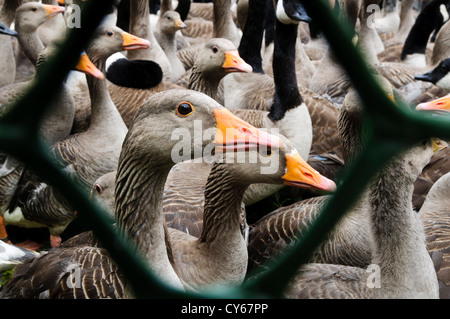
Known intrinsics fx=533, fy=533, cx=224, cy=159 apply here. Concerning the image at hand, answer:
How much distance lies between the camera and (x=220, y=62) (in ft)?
12.4

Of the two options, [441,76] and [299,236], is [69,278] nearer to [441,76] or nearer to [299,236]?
[299,236]

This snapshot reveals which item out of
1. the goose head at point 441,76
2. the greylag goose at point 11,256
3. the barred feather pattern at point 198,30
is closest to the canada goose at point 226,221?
the greylag goose at point 11,256

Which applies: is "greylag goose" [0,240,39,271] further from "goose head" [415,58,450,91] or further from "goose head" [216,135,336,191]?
"goose head" [415,58,450,91]

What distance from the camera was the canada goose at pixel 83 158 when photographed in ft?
11.3

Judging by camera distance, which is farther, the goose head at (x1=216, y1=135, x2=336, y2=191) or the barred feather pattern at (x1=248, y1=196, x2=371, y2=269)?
the barred feather pattern at (x1=248, y1=196, x2=371, y2=269)

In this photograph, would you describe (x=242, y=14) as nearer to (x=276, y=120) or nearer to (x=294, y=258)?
(x=276, y=120)

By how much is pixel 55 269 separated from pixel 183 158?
2.41 feet

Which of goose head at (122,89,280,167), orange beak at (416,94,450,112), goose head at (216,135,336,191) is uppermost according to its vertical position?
orange beak at (416,94,450,112)

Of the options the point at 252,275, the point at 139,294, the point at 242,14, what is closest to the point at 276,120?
the point at 252,275

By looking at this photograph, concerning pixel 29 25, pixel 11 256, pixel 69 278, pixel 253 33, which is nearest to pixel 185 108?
pixel 69 278

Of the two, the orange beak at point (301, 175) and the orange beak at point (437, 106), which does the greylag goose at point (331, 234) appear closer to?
the orange beak at point (301, 175)

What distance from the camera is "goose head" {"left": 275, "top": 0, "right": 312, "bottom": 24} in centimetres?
355

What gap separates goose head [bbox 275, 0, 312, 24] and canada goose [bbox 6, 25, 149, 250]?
53.9 inches

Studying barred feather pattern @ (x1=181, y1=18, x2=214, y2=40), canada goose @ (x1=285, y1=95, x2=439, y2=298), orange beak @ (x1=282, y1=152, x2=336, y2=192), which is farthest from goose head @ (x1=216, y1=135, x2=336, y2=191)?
barred feather pattern @ (x1=181, y1=18, x2=214, y2=40)
